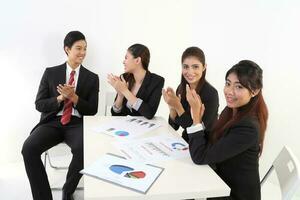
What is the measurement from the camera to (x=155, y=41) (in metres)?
2.99

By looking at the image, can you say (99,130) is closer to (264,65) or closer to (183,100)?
(183,100)

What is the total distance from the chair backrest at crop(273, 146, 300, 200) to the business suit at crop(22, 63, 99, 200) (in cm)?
133

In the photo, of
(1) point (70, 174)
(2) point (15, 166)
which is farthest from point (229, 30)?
(2) point (15, 166)

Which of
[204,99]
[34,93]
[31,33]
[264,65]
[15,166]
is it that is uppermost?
[31,33]

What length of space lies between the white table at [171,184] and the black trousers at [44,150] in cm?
70

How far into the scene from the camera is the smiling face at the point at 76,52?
245 centimetres

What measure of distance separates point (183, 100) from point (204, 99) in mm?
190

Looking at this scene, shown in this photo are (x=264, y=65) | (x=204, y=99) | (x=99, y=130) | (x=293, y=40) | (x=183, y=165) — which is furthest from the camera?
(x=264, y=65)

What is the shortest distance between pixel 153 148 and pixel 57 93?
48.3 inches

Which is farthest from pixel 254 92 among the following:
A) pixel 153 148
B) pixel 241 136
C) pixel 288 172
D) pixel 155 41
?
pixel 155 41

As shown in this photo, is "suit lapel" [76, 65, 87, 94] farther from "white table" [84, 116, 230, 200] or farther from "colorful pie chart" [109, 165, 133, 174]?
"colorful pie chart" [109, 165, 133, 174]

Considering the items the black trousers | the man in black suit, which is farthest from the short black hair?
the black trousers

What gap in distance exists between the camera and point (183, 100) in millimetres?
2242

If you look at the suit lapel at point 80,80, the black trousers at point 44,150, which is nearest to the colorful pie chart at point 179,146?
the black trousers at point 44,150
